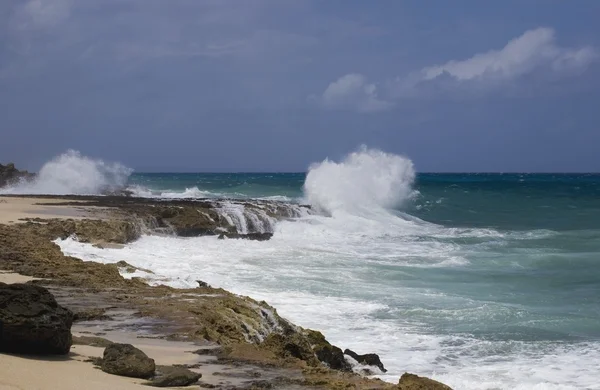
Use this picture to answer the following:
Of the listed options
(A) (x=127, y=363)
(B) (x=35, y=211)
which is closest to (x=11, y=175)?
(B) (x=35, y=211)

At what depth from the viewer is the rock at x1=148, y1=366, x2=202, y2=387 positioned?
613 centimetres

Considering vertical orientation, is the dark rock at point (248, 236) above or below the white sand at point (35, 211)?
below

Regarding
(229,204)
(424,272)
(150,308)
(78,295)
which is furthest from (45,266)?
(229,204)

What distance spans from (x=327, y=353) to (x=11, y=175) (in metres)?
41.1

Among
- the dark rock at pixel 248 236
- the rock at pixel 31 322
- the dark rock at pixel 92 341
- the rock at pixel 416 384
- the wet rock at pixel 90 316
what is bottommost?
the dark rock at pixel 248 236

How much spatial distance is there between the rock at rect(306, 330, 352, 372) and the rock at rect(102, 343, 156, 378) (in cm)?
266

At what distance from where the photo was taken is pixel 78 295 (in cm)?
1044

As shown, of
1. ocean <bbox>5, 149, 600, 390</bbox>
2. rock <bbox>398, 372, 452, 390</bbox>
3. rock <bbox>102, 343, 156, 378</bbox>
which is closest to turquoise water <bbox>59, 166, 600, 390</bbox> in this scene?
ocean <bbox>5, 149, 600, 390</bbox>

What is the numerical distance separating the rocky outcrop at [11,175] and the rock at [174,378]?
40918 mm

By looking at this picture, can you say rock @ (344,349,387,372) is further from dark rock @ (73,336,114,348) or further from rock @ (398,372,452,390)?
dark rock @ (73,336,114,348)

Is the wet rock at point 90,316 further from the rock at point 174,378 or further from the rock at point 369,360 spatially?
the rock at point 369,360

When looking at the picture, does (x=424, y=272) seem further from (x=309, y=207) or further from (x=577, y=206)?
(x=577, y=206)

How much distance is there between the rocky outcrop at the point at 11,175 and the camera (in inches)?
1754

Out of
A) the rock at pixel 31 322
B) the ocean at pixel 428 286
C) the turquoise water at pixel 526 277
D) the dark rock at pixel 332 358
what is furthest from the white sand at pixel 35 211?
the rock at pixel 31 322
